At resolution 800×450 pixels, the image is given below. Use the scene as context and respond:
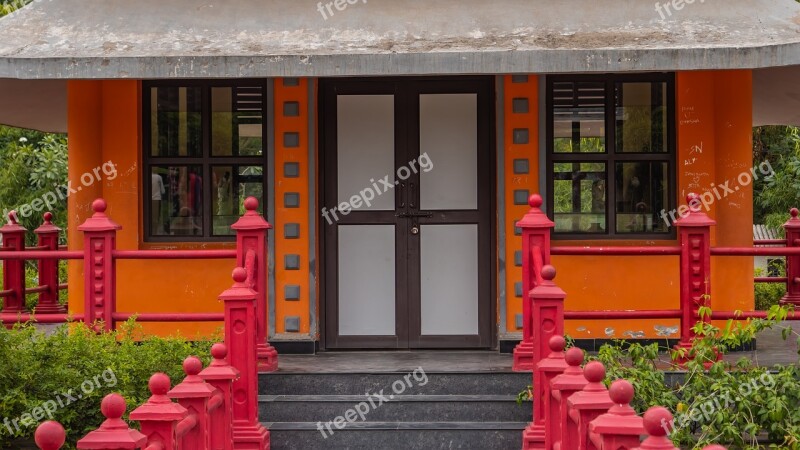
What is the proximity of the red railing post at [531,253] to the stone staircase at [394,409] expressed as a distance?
215 millimetres

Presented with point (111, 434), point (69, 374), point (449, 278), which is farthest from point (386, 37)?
point (111, 434)

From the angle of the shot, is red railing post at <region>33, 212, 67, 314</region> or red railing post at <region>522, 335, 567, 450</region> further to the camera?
red railing post at <region>33, 212, 67, 314</region>

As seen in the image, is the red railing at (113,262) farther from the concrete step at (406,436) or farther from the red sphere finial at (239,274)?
the concrete step at (406,436)

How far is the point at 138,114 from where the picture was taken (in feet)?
35.3

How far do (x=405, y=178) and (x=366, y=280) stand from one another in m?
1.00

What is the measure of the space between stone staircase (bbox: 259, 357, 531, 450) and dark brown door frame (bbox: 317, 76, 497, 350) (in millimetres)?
1489

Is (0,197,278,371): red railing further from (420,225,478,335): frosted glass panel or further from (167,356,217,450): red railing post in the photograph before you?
(167,356,217,450): red railing post

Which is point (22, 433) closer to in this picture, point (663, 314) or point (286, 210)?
point (286, 210)

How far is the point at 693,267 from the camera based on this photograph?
9195mm

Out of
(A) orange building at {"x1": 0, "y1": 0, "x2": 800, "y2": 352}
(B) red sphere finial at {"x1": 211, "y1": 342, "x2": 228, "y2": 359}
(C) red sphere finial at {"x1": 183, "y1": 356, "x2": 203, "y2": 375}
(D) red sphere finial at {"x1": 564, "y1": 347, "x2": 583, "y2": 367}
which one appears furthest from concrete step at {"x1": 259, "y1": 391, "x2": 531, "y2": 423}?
(C) red sphere finial at {"x1": 183, "y1": 356, "x2": 203, "y2": 375}

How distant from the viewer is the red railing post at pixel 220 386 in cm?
749

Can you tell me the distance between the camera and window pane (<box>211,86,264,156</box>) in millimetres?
10773

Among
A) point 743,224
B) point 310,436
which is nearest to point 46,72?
point 310,436

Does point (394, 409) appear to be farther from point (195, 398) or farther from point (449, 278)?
point (195, 398)
